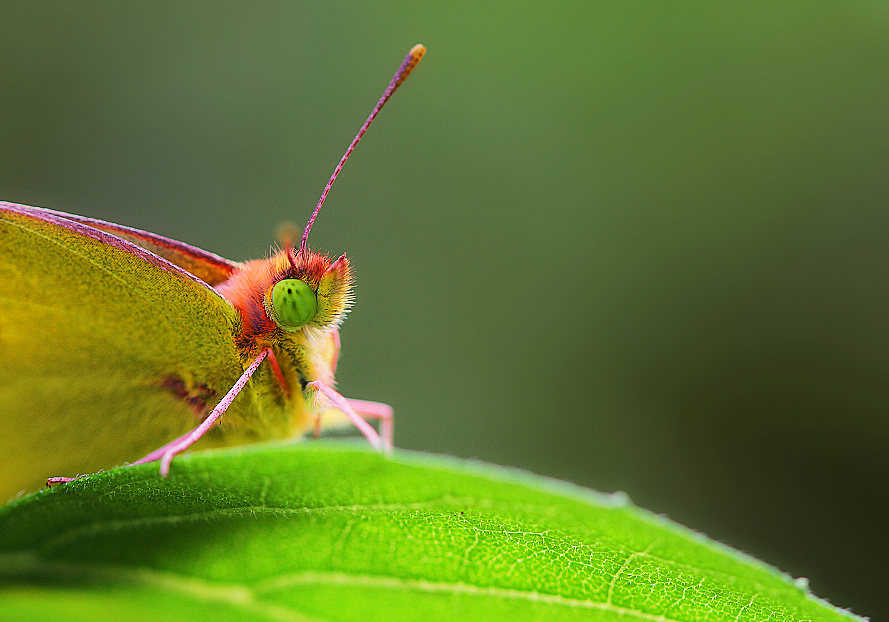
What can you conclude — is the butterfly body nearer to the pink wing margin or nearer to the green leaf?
the pink wing margin

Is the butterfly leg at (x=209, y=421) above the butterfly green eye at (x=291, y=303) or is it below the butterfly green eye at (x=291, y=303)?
below

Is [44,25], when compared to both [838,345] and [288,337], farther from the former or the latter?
[838,345]

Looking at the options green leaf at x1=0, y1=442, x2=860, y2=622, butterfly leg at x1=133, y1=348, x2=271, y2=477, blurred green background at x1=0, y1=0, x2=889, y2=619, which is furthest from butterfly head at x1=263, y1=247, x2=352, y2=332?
blurred green background at x1=0, y1=0, x2=889, y2=619

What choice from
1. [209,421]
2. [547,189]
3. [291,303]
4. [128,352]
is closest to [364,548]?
[209,421]

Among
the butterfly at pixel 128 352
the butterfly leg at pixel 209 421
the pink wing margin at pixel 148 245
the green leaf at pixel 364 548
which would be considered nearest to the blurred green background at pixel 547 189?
the pink wing margin at pixel 148 245

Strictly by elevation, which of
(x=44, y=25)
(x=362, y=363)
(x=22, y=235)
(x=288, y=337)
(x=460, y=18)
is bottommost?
(x=288, y=337)

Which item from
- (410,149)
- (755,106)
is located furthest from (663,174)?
(410,149)

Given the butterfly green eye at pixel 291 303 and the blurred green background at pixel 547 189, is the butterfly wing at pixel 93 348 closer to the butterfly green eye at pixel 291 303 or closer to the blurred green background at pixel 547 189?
the butterfly green eye at pixel 291 303
